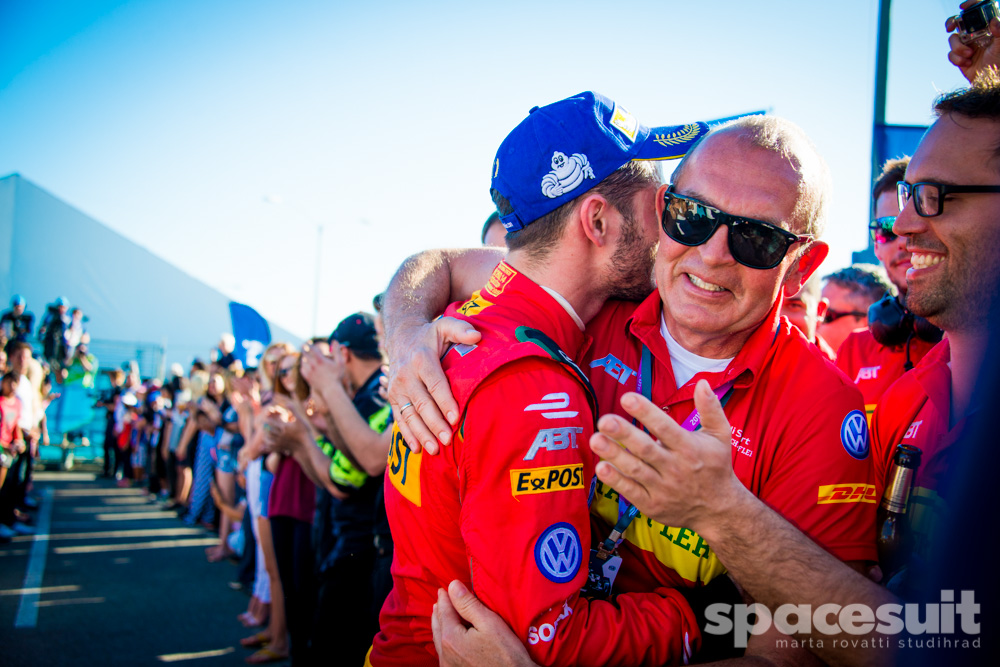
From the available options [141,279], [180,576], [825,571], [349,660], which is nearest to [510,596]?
[825,571]

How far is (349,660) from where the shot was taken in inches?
153

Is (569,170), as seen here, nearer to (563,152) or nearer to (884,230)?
(563,152)

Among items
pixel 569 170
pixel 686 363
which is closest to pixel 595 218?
pixel 569 170

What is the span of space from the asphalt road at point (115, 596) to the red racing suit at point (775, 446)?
17.5 ft

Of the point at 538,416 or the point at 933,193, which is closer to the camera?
the point at 538,416

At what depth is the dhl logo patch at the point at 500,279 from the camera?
2131 mm

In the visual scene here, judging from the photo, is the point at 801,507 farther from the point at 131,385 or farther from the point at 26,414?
the point at 131,385

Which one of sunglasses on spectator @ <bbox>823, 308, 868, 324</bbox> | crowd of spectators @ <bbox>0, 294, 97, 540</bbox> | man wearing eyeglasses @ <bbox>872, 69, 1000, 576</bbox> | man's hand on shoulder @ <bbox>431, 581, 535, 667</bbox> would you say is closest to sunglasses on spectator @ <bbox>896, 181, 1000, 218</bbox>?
man wearing eyeglasses @ <bbox>872, 69, 1000, 576</bbox>

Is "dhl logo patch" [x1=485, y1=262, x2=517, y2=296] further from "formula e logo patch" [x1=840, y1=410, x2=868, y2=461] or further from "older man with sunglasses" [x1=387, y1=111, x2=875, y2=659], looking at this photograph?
"formula e logo patch" [x1=840, y1=410, x2=868, y2=461]

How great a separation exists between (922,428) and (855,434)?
0.39 m

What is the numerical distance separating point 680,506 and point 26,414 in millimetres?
11897

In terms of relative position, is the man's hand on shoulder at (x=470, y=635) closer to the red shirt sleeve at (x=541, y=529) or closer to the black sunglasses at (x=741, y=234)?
the red shirt sleeve at (x=541, y=529)

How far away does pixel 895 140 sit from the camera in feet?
14.4

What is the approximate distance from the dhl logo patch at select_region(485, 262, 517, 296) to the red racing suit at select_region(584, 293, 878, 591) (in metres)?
0.41
